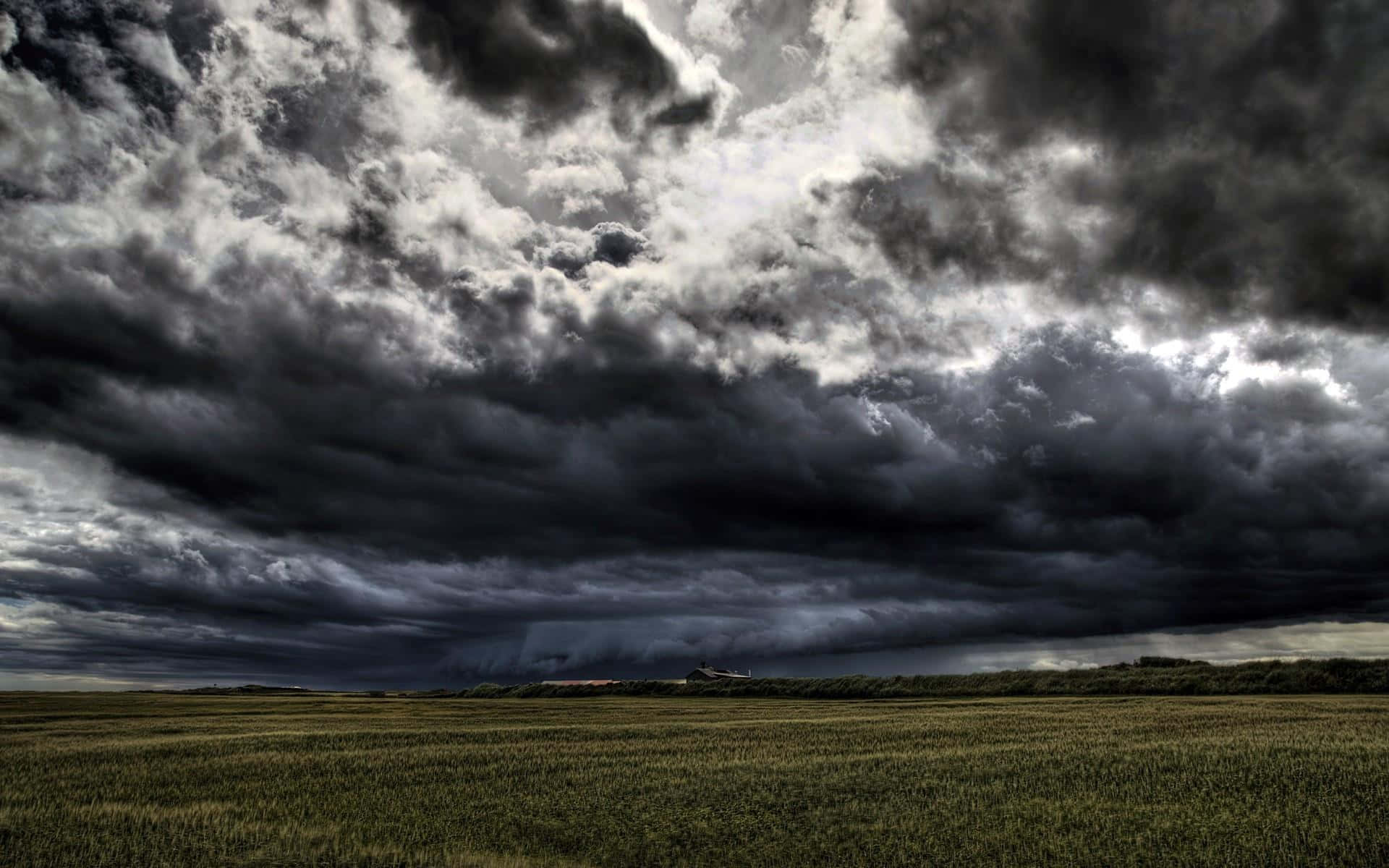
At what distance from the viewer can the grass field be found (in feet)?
56.4

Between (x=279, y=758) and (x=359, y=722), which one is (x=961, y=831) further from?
(x=359, y=722)

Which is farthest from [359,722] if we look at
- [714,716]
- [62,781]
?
[62,781]

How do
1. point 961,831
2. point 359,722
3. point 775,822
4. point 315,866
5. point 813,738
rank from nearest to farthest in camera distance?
1. point 315,866
2. point 961,831
3. point 775,822
4. point 813,738
5. point 359,722

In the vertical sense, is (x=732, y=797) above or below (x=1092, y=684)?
above

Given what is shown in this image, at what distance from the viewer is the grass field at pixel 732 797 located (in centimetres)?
1720

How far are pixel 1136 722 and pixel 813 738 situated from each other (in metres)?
16.5

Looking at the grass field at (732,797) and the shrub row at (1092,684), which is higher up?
the grass field at (732,797)

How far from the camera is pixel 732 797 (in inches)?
880

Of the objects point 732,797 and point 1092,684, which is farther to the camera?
point 1092,684

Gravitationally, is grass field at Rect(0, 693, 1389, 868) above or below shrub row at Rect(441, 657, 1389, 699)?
above

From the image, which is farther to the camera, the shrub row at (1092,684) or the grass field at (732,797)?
the shrub row at (1092,684)

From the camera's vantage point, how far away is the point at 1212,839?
55.7ft

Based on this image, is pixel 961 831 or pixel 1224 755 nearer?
pixel 961 831

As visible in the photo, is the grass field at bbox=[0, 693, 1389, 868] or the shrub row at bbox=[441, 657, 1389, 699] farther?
the shrub row at bbox=[441, 657, 1389, 699]
